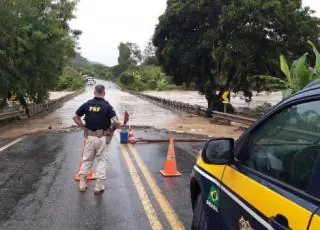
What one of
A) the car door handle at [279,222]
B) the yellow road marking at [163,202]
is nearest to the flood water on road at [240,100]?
the yellow road marking at [163,202]

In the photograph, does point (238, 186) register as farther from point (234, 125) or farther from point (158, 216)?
point (234, 125)

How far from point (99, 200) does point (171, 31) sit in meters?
19.8

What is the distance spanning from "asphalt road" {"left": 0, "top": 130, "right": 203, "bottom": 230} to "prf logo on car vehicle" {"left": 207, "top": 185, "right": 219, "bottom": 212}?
2085 millimetres

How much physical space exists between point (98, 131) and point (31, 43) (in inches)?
581

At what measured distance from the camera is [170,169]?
9.10 meters

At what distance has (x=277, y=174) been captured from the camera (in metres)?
2.83

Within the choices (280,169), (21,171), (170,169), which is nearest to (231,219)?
(280,169)

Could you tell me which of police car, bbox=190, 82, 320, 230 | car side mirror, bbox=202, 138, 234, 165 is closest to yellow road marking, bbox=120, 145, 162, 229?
police car, bbox=190, 82, 320, 230

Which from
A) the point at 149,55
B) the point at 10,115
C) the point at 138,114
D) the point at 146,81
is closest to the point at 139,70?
the point at 146,81

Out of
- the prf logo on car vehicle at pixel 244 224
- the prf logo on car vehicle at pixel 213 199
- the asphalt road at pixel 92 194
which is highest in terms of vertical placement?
the prf logo on car vehicle at pixel 244 224

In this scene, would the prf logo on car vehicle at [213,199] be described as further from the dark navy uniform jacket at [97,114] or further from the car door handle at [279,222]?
the dark navy uniform jacket at [97,114]

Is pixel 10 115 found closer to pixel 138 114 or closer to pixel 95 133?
pixel 138 114

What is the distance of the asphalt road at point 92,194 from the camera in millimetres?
6020

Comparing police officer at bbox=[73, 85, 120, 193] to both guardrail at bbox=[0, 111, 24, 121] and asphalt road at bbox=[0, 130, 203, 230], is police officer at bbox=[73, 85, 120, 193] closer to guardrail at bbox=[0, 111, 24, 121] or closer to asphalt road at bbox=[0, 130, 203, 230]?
asphalt road at bbox=[0, 130, 203, 230]
